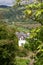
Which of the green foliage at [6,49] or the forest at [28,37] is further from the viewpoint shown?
the green foliage at [6,49]

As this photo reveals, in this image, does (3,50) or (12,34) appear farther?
(12,34)

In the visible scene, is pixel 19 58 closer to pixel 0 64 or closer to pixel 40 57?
pixel 0 64

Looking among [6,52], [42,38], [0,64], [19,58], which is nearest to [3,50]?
[6,52]

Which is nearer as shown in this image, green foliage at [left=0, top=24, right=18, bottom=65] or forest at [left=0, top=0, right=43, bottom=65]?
forest at [left=0, top=0, right=43, bottom=65]

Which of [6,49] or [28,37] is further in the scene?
[28,37]

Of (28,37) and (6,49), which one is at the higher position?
(6,49)

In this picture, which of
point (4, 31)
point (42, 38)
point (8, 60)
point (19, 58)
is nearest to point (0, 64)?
point (8, 60)

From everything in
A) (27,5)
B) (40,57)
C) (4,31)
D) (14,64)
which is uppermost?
(27,5)

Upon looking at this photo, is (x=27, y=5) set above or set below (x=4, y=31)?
above

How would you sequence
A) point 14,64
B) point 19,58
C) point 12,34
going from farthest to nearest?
point 19,58
point 12,34
point 14,64

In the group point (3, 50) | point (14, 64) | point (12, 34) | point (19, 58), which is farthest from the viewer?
point (19, 58)
